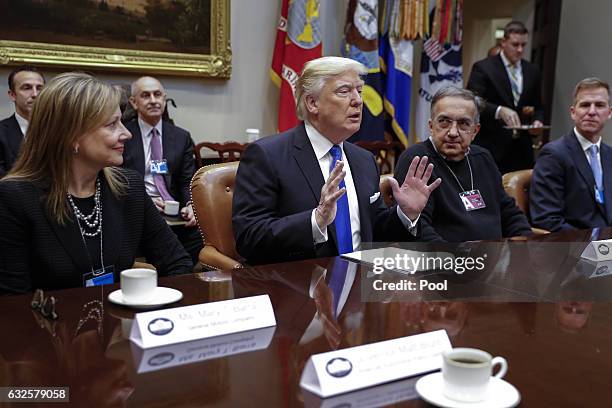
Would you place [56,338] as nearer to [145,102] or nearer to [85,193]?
[85,193]

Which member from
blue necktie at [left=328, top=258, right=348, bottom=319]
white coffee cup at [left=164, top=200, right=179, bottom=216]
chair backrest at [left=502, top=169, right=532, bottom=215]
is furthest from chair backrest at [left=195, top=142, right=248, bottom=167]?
blue necktie at [left=328, top=258, right=348, bottom=319]

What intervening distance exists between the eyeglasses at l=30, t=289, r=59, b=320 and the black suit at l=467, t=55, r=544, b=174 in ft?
14.6

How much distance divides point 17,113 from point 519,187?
3050mm

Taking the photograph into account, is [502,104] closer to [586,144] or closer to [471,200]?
[586,144]

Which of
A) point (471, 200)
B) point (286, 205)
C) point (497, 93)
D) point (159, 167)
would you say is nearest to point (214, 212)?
point (286, 205)

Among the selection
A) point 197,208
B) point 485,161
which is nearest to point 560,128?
point 485,161

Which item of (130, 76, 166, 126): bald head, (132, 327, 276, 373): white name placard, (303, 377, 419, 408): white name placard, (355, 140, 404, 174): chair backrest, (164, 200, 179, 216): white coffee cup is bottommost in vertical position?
(164, 200, 179, 216): white coffee cup

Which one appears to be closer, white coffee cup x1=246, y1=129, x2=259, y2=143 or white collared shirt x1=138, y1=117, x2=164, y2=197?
white collared shirt x1=138, y1=117, x2=164, y2=197

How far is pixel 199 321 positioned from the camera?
122cm

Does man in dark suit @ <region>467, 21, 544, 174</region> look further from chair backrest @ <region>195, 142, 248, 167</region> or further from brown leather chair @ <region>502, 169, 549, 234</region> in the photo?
chair backrest @ <region>195, 142, 248, 167</region>

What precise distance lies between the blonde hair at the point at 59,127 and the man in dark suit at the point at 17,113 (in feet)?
6.80

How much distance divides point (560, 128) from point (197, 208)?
202 inches

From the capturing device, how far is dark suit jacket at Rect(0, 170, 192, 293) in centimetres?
179

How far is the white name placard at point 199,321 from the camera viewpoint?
3.86ft
